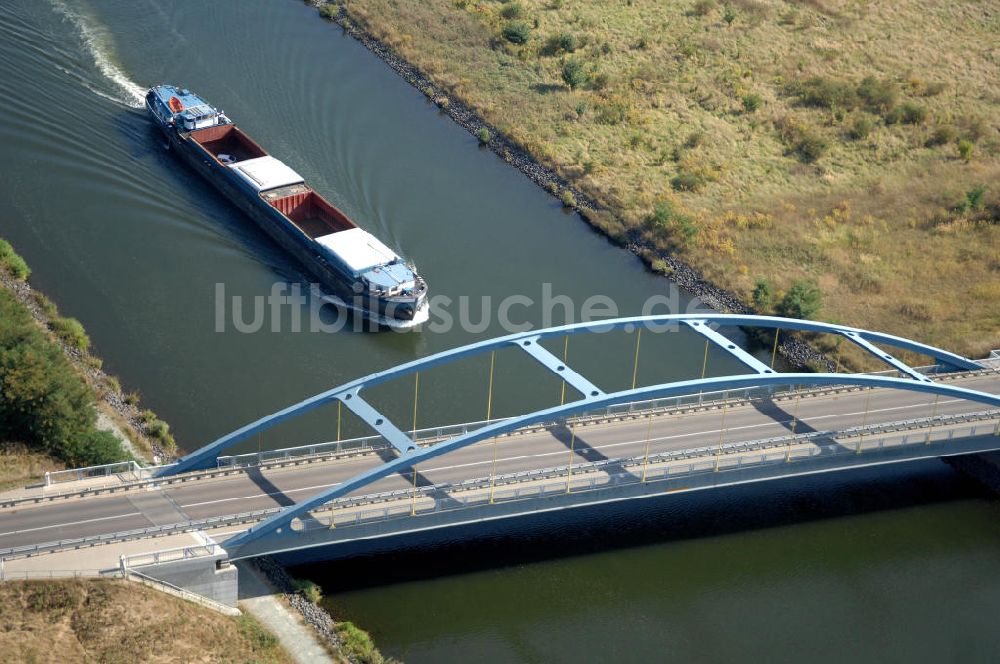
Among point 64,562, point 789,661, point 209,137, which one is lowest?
point 789,661

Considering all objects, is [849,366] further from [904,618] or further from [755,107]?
[755,107]

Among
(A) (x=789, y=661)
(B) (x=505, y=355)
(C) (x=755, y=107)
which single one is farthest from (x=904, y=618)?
(C) (x=755, y=107)

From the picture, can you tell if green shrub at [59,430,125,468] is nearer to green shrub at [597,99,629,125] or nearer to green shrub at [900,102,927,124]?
green shrub at [597,99,629,125]

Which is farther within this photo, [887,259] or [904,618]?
[887,259]

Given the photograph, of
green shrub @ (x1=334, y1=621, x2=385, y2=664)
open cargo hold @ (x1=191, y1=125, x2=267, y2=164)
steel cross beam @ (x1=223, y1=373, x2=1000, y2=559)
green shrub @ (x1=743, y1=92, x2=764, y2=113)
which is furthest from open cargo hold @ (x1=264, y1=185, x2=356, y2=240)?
green shrub @ (x1=743, y1=92, x2=764, y2=113)

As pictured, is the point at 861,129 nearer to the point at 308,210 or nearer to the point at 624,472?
the point at 308,210
